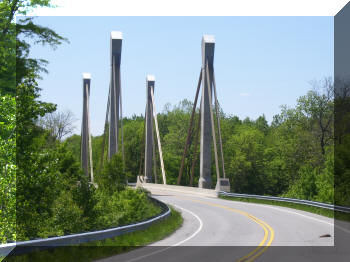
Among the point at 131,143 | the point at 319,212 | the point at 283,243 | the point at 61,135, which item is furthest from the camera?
the point at 131,143

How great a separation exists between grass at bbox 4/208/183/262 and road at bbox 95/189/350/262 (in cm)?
43

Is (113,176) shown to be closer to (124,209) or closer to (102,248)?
(124,209)

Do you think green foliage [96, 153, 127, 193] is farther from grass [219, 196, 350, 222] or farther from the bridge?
grass [219, 196, 350, 222]

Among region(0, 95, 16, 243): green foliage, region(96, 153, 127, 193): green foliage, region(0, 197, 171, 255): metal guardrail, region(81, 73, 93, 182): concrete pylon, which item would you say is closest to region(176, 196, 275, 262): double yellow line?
region(0, 197, 171, 255): metal guardrail

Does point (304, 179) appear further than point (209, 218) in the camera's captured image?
Yes

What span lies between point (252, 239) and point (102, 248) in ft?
20.2

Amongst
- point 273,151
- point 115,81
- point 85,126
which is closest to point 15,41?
point 115,81

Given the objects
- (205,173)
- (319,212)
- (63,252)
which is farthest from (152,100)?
(63,252)

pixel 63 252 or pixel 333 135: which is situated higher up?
pixel 333 135

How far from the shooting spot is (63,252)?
40.3 feet

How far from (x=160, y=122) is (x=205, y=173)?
6319 cm

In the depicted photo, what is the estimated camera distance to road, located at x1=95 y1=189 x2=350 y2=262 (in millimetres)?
13820

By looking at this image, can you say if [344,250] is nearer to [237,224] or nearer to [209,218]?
[237,224]

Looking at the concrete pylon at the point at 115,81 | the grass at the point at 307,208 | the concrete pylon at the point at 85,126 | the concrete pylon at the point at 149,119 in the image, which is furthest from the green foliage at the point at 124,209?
the concrete pylon at the point at 85,126
